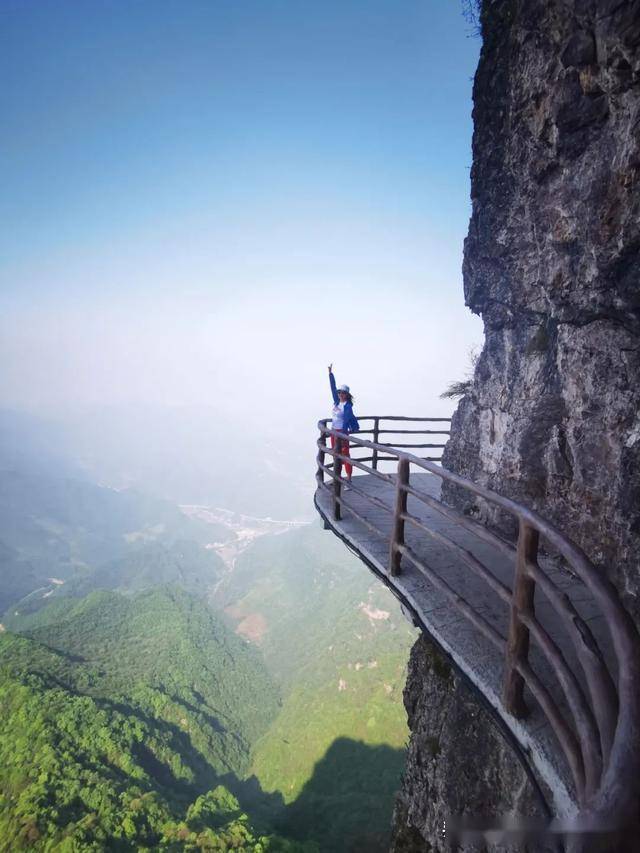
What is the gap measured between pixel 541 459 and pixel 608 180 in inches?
147

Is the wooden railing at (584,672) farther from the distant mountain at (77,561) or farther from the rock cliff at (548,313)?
the distant mountain at (77,561)

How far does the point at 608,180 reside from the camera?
480 cm

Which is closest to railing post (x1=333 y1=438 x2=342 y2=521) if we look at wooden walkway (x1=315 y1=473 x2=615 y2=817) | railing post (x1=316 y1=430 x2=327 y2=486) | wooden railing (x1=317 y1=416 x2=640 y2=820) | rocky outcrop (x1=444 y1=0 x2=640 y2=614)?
wooden walkway (x1=315 y1=473 x2=615 y2=817)

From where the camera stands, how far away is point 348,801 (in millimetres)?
34375

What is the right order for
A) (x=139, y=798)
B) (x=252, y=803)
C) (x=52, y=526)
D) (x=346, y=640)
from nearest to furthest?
1. (x=139, y=798)
2. (x=252, y=803)
3. (x=346, y=640)
4. (x=52, y=526)

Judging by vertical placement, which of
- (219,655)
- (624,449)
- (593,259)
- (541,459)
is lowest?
(219,655)

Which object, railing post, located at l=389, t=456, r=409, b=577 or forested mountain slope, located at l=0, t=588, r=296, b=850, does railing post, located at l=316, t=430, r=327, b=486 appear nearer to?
railing post, located at l=389, t=456, r=409, b=577

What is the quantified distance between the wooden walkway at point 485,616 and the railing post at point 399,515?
0.17 m

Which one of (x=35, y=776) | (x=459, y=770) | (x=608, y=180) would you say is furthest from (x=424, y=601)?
(x=35, y=776)

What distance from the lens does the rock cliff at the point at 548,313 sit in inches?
175

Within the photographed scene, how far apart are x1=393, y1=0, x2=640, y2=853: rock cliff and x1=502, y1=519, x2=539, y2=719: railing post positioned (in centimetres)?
176

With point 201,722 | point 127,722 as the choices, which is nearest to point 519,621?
point 127,722

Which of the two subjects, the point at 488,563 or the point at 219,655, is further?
the point at 219,655

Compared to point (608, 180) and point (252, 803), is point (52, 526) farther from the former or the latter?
point (608, 180)
